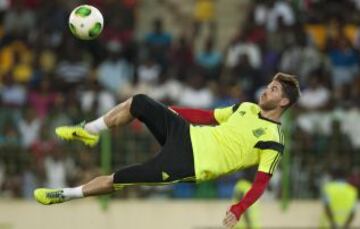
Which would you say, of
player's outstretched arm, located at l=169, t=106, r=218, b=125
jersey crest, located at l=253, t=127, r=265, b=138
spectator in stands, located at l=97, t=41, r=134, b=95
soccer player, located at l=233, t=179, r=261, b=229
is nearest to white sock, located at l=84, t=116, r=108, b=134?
player's outstretched arm, located at l=169, t=106, r=218, b=125

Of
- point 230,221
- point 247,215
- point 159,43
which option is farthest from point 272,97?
point 159,43

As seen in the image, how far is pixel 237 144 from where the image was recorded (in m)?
12.7

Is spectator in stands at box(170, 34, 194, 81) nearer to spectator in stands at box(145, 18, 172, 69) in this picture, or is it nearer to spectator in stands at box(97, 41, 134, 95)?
spectator in stands at box(145, 18, 172, 69)

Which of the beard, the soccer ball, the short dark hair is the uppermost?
the soccer ball

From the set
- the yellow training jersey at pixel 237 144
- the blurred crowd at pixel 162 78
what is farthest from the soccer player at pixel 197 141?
the blurred crowd at pixel 162 78

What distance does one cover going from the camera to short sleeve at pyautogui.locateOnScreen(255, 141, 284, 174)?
12.5 metres

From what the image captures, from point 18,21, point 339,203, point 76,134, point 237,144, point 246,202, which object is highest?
point 18,21

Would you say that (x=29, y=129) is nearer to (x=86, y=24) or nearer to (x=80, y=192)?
(x=86, y=24)

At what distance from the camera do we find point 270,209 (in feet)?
60.8

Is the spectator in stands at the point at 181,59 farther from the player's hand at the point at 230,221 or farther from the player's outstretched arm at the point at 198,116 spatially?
the player's hand at the point at 230,221

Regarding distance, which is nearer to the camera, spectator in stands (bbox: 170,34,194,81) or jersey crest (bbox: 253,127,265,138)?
jersey crest (bbox: 253,127,265,138)

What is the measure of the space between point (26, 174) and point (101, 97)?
1.94 m

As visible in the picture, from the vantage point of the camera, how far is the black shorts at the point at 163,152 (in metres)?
12.4

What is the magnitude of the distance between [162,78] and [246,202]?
302 inches
